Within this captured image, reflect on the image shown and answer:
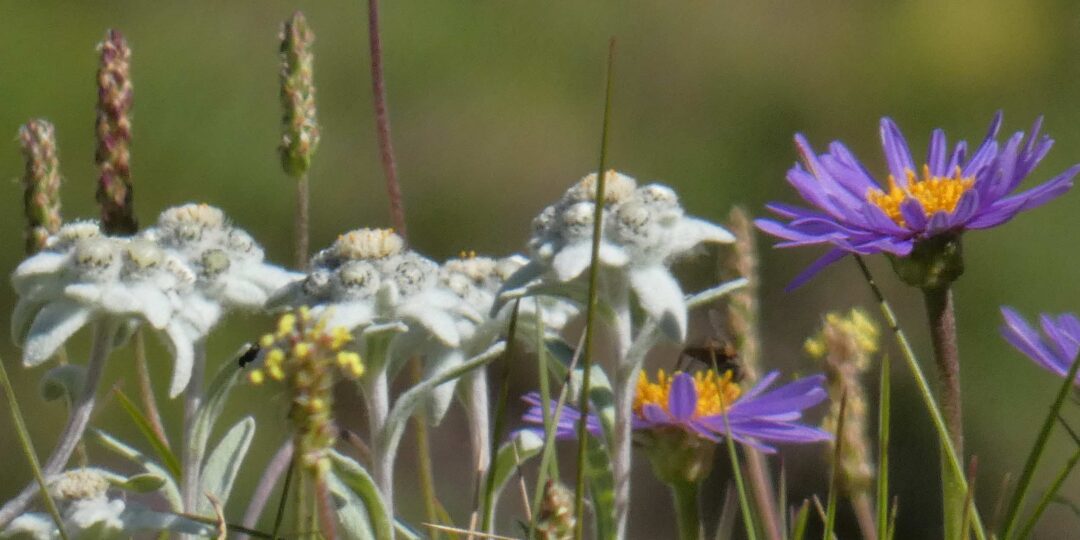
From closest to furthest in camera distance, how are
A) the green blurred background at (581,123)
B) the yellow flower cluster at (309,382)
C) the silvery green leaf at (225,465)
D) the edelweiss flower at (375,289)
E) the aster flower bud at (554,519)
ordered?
the yellow flower cluster at (309,382)
the aster flower bud at (554,519)
the edelweiss flower at (375,289)
the silvery green leaf at (225,465)
the green blurred background at (581,123)

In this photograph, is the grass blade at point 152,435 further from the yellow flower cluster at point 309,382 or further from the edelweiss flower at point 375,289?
the yellow flower cluster at point 309,382

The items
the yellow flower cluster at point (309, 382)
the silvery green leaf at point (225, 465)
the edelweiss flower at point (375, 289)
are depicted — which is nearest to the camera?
the yellow flower cluster at point (309, 382)

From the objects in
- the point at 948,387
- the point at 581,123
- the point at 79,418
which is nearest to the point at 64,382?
the point at 79,418

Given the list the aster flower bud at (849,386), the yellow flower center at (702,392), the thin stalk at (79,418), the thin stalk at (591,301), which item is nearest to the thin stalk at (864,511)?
the aster flower bud at (849,386)

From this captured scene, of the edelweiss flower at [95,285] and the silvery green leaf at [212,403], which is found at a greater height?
the edelweiss flower at [95,285]

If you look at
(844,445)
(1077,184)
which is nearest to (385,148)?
(844,445)

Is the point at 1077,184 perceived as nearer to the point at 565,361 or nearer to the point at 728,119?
the point at 728,119
